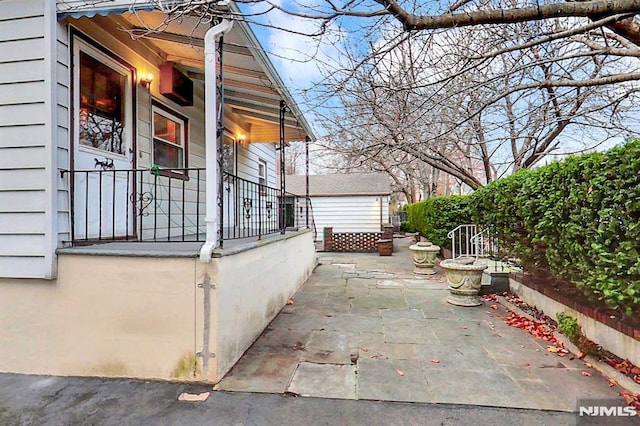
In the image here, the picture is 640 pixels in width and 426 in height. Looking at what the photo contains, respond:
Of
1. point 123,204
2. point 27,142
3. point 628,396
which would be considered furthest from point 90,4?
point 628,396

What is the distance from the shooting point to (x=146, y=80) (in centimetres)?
488

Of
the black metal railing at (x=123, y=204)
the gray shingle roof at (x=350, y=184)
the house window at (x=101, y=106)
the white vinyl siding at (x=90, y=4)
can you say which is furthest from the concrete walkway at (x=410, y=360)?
the gray shingle roof at (x=350, y=184)

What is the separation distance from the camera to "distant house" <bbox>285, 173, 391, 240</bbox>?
696 inches

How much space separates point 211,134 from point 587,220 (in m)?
3.60

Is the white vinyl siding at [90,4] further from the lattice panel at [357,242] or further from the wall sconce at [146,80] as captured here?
the lattice panel at [357,242]

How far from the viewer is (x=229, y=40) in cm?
373

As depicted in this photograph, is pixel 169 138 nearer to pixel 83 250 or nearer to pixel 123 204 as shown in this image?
pixel 123 204

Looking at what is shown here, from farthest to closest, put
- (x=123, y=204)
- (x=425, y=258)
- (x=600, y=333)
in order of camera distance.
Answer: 1. (x=425, y=258)
2. (x=123, y=204)
3. (x=600, y=333)

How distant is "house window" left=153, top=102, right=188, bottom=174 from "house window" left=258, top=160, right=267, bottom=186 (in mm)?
3979

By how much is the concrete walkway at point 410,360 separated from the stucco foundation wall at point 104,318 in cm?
69

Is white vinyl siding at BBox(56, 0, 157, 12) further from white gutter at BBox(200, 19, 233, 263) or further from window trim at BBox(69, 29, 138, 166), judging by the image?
white gutter at BBox(200, 19, 233, 263)

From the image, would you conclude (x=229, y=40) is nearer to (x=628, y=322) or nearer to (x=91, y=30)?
(x=91, y=30)

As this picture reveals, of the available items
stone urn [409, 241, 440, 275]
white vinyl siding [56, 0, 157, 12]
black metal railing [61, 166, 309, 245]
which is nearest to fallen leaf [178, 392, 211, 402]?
black metal railing [61, 166, 309, 245]

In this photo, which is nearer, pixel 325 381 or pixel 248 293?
pixel 325 381
